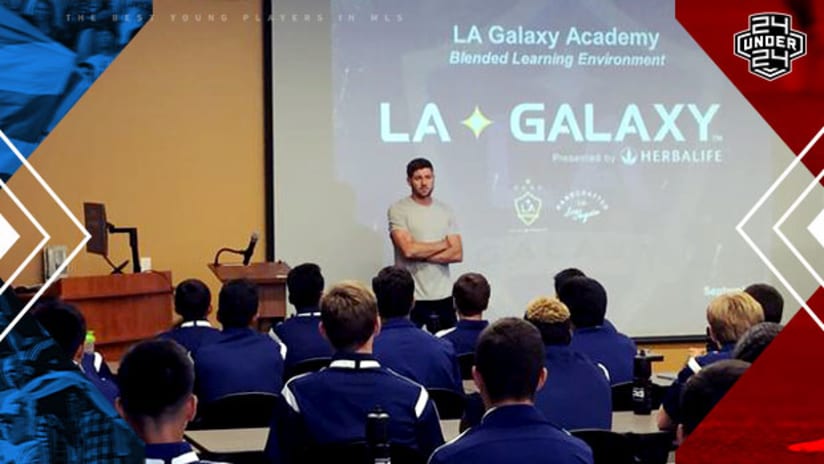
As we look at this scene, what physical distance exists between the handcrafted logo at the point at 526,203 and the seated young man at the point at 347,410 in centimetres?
480

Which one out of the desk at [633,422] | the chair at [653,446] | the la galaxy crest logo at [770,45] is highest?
the la galaxy crest logo at [770,45]

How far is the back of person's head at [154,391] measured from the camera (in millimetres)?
2795

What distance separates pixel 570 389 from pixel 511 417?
3.84 feet

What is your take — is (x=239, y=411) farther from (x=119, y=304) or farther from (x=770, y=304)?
(x=119, y=304)

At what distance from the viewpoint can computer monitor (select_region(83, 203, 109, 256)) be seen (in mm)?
7078

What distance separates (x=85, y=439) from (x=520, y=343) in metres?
1.87

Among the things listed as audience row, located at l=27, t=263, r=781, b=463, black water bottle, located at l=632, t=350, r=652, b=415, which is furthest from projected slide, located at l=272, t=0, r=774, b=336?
black water bottle, located at l=632, t=350, r=652, b=415

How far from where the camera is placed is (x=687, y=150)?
28.2 ft

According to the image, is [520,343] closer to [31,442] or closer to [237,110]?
[31,442]

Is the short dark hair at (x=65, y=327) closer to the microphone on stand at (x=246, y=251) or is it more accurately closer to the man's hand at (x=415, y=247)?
the microphone on stand at (x=246, y=251)

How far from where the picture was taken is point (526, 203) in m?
8.33

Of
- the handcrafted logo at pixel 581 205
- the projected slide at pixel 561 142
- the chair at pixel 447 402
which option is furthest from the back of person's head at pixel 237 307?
the handcrafted logo at pixel 581 205

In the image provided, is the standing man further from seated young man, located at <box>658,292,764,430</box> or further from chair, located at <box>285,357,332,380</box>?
seated young man, located at <box>658,292,764,430</box>

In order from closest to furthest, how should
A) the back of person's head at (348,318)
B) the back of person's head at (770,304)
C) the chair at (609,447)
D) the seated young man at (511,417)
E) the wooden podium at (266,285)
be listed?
the seated young man at (511,417)
the chair at (609,447)
the back of person's head at (348,318)
the back of person's head at (770,304)
the wooden podium at (266,285)
